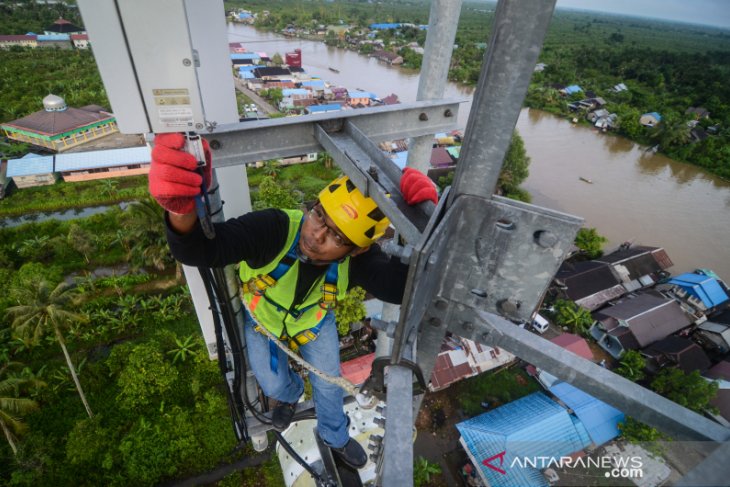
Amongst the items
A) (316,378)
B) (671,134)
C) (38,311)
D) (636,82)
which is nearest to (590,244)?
(316,378)

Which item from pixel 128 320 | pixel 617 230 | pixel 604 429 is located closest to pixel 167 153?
pixel 604 429

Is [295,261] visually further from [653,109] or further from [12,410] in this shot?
[653,109]

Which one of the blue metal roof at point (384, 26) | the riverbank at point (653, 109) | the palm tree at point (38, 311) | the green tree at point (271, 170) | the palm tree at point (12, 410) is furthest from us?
the blue metal roof at point (384, 26)

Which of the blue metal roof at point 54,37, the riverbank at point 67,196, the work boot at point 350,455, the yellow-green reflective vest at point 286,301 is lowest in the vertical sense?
the riverbank at point 67,196

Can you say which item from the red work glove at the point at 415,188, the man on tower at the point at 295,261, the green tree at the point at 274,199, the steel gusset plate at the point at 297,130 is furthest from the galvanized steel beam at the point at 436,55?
the green tree at the point at 274,199

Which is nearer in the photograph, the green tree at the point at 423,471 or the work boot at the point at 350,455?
the work boot at the point at 350,455

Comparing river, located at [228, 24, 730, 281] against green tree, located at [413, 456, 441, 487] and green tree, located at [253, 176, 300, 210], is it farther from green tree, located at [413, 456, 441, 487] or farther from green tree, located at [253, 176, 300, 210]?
green tree, located at [413, 456, 441, 487]

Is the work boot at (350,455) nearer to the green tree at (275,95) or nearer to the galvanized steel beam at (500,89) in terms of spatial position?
the galvanized steel beam at (500,89)
